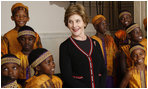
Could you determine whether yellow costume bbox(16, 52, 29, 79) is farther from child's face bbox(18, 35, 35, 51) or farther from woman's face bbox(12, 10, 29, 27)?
woman's face bbox(12, 10, 29, 27)

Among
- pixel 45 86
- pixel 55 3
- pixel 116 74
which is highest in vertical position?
pixel 55 3

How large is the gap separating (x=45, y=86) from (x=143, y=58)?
3.37ft

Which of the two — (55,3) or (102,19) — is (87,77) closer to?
(102,19)

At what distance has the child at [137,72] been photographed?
214 centimetres

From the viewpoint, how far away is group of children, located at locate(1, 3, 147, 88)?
5.88 ft

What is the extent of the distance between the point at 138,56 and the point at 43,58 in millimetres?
944

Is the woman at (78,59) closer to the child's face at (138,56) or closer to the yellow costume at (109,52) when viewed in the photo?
the child's face at (138,56)

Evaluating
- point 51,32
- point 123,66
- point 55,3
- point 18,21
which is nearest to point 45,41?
point 51,32

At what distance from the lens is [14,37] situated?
7.99 ft

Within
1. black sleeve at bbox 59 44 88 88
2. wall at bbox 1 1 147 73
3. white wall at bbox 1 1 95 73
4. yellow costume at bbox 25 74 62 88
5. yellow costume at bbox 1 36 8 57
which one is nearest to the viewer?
yellow costume at bbox 25 74 62 88

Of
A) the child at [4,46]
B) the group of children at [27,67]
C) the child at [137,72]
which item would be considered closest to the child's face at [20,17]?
the group of children at [27,67]

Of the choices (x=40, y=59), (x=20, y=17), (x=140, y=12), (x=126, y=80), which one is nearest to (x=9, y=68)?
(x=40, y=59)

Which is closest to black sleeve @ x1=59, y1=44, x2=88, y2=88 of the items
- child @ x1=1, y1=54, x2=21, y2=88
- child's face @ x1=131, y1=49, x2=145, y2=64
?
child @ x1=1, y1=54, x2=21, y2=88

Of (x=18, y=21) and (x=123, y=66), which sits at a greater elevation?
(x=18, y=21)
